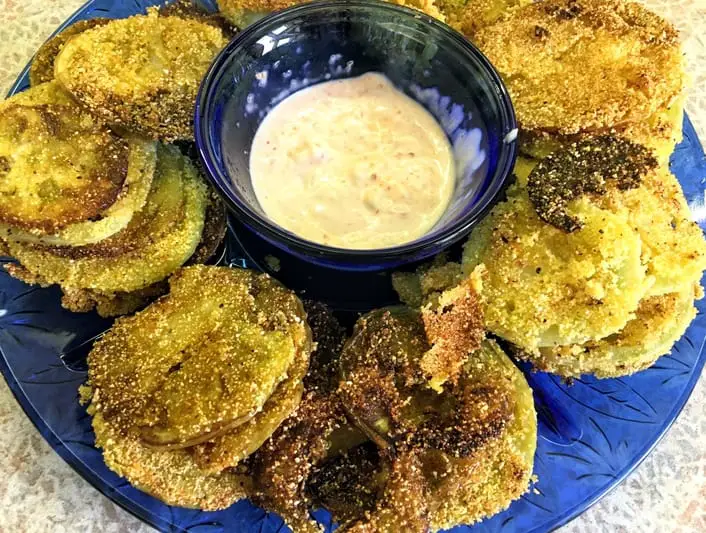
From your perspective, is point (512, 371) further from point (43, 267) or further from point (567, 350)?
point (43, 267)

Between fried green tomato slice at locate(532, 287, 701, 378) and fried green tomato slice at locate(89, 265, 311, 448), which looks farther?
fried green tomato slice at locate(532, 287, 701, 378)

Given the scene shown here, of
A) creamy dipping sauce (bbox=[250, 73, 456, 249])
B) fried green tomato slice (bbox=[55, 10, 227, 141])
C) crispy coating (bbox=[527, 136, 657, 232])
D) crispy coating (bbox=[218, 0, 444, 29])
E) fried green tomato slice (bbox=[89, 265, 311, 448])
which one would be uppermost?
crispy coating (bbox=[218, 0, 444, 29])

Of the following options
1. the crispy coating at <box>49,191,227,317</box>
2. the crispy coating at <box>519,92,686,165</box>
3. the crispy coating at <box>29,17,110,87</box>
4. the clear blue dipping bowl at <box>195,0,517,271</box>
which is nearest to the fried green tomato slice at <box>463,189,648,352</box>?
the clear blue dipping bowl at <box>195,0,517,271</box>

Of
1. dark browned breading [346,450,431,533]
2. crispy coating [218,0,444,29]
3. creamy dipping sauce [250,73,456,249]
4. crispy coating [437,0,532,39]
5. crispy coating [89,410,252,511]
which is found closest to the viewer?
dark browned breading [346,450,431,533]

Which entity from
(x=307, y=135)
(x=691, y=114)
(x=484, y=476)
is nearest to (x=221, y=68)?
(x=307, y=135)

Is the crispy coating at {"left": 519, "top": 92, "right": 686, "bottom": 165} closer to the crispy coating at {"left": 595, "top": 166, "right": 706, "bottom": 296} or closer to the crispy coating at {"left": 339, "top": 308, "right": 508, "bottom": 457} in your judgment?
the crispy coating at {"left": 595, "top": 166, "right": 706, "bottom": 296}

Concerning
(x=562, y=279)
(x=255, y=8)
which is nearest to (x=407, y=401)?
(x=562, y=279)

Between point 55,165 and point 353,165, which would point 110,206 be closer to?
point 55,165
